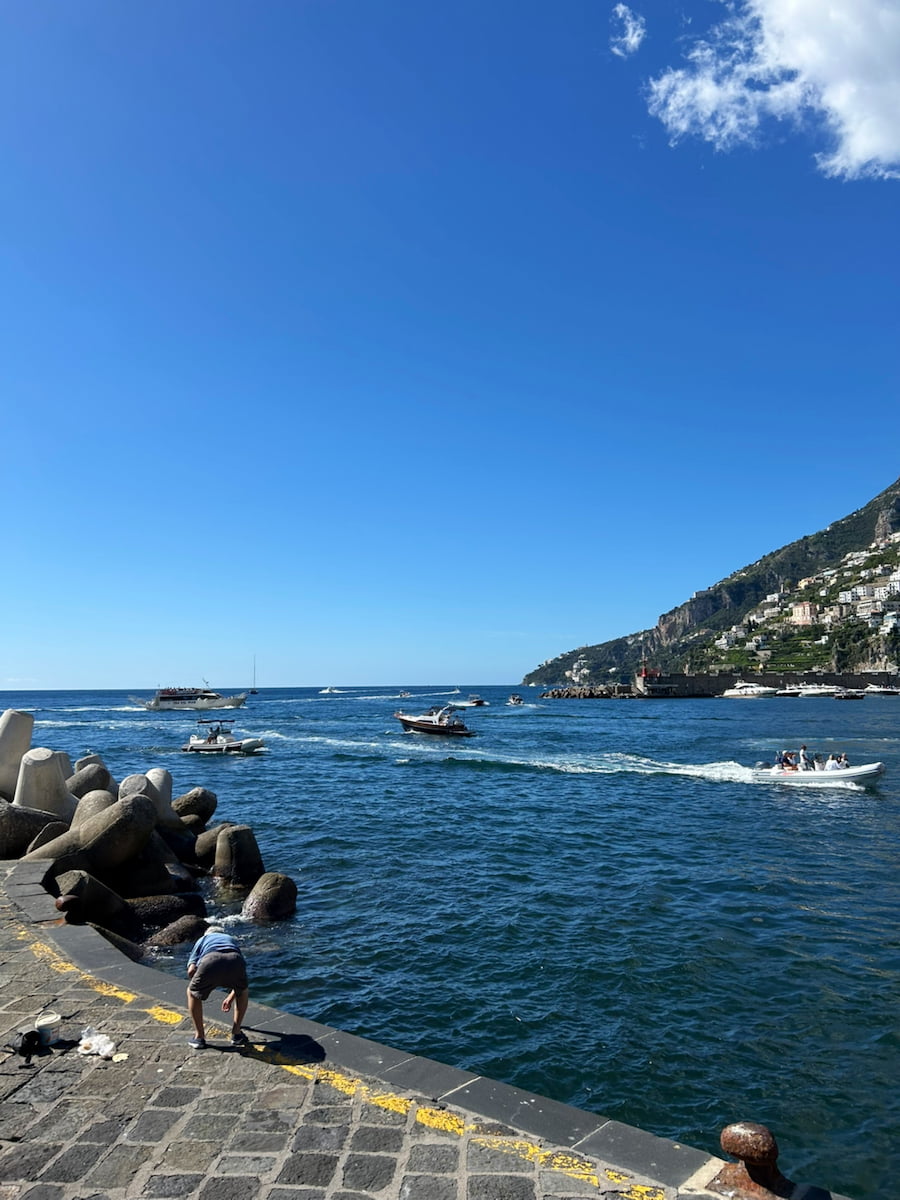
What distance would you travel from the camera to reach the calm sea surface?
7.98 meters

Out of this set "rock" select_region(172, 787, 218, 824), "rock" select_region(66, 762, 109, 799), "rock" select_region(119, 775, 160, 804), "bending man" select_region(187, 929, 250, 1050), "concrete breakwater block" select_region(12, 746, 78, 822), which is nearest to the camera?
"bending man" select_region(187, 929, 250, 1050)

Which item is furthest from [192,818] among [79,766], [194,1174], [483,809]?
[194,1174]

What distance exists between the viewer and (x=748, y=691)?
500 feet

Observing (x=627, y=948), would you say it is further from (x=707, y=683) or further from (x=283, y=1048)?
(x=707, y=683)

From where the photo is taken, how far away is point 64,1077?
5504mm

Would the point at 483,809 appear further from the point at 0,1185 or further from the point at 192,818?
the point at 0,1185

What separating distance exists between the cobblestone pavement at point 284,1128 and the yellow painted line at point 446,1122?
0.01m

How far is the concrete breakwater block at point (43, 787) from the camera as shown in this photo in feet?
51.5

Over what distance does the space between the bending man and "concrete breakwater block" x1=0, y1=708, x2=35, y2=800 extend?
1405 cm

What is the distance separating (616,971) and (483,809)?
51.8ft

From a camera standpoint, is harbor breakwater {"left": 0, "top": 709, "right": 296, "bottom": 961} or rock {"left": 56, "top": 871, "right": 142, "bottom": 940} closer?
rock {"left": 56, "top": 871, "right": 142, "bottom": 940}

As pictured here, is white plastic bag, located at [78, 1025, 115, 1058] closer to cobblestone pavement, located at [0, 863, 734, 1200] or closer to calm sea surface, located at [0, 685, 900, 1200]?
cobblestone pavement, located at [0, 863, 734, 1200]

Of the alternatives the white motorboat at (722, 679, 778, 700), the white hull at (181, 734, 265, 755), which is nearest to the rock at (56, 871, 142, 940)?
the white hull at (181, 734, 265, 755)

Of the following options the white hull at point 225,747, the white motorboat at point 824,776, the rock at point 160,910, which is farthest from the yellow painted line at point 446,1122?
the white hull at point 225,747
